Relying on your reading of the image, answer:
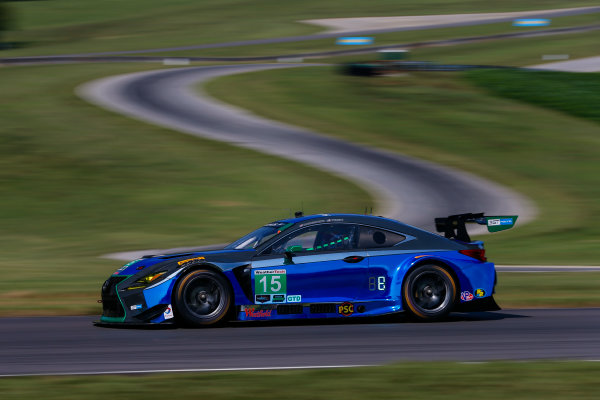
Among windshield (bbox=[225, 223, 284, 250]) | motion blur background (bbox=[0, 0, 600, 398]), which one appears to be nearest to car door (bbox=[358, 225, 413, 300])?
windshield (bbox=[225, 223, 284, 250])

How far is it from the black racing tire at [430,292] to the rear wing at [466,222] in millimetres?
686

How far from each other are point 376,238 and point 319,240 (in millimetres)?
676

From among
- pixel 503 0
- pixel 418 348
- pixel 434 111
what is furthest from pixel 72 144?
pixel 503 0

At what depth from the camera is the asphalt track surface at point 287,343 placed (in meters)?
8.12

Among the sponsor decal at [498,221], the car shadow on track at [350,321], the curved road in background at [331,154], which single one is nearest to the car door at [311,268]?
the car shadow on track at [350,321]

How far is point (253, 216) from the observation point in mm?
22922

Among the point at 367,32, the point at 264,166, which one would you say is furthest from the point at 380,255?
the point at 367,32

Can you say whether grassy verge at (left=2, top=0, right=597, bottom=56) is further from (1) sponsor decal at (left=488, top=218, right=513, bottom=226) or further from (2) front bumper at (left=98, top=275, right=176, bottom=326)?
(1) sponsor decal at (left=488, top=218, right=513, bottom=226)

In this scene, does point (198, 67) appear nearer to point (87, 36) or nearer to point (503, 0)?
point (87, 36)

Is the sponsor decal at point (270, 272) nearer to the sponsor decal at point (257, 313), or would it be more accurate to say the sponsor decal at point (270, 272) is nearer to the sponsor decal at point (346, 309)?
the sponsor decal at point (257, 313)

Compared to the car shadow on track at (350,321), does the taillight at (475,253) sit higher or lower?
higher

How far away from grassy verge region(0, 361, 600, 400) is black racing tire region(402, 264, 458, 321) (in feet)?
9.78

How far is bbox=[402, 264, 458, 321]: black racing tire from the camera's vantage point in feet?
35.0

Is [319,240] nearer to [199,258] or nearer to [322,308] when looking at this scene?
[322,308]
